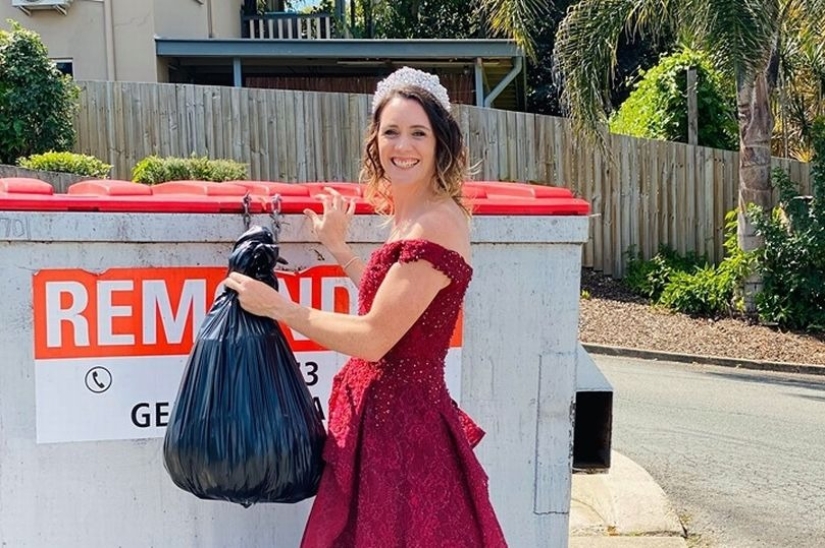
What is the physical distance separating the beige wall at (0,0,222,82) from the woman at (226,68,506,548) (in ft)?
46.7

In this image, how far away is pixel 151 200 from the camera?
2.58 metres

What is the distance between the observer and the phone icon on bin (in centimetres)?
256

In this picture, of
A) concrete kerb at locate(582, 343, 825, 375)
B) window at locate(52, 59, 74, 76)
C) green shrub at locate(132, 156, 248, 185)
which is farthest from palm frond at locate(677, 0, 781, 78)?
window at locate(52, 59, 74, 76)

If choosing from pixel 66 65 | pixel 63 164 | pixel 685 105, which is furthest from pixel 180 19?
pixel 685 105

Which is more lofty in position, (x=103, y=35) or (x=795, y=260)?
(x=103, y=35)

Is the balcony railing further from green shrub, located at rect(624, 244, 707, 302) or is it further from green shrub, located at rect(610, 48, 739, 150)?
green shrub, located at rect(624, 244, 707, 302)

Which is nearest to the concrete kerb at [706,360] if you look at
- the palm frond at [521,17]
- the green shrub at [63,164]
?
the palm frond at [521,17]

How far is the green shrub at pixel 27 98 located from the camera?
11.5 meters

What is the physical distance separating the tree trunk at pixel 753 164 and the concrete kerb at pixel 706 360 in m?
1.51

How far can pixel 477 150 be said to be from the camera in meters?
13.4

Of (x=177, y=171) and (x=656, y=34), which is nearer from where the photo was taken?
(x=177, y=171)

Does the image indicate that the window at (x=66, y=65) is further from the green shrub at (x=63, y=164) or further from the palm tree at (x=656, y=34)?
the palm tree at (x=656, y=34)

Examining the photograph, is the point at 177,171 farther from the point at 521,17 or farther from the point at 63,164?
the point at 521,17

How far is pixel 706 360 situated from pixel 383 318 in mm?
8684
